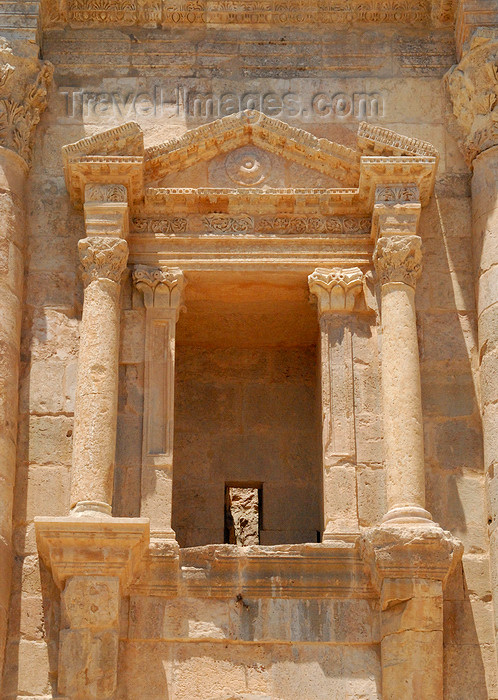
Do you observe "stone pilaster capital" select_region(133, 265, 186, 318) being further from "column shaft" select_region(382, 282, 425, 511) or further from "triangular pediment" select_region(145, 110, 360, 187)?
"column shaft" select_region(382, 282, 425, 511)

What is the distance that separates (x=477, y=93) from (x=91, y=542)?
15.7 ft

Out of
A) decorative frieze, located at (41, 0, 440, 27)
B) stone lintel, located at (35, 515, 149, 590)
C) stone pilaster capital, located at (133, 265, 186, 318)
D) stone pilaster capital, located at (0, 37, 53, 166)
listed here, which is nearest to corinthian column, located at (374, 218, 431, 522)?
stone pilaster capital, located at (133, 265, 186, 318)

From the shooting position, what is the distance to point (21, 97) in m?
11.0

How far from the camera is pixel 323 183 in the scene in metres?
10.9

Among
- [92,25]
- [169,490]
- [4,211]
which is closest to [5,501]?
[169,490]

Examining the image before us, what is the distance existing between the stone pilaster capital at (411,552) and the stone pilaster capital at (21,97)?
4.27m

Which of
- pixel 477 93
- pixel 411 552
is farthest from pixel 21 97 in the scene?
pixel 411 552

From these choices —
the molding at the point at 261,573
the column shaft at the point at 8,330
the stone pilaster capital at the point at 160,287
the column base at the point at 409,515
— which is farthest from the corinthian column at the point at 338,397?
the column shaft at the point at 8,330

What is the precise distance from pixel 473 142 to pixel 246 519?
471cm

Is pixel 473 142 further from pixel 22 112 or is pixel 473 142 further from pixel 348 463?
pixel 22 112

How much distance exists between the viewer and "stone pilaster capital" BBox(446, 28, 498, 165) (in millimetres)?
10875

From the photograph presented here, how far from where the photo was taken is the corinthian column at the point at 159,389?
9.90m

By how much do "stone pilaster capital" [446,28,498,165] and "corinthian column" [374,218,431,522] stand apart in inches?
44.7

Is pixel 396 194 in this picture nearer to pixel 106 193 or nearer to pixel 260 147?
pixel 260 147
